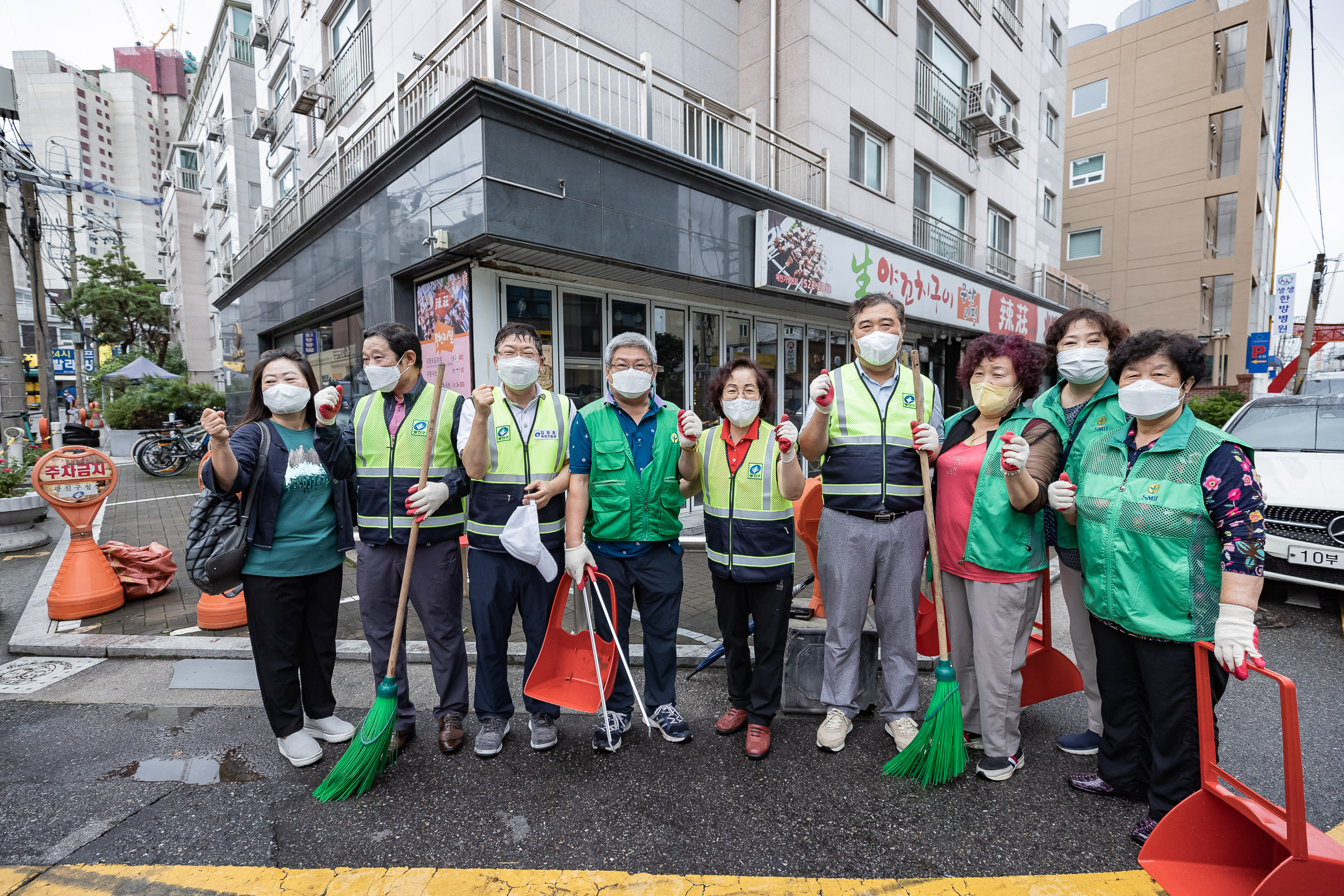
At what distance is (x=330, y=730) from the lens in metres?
3.22

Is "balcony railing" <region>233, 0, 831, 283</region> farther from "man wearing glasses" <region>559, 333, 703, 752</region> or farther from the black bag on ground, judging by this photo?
the black bag on ground

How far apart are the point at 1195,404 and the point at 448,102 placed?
1674 cm

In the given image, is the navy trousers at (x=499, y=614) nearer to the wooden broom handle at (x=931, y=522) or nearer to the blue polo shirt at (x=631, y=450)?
the blue polo shirt at (x=631, y=450)

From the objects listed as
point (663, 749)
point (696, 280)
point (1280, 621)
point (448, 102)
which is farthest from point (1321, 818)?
point (448, 102)

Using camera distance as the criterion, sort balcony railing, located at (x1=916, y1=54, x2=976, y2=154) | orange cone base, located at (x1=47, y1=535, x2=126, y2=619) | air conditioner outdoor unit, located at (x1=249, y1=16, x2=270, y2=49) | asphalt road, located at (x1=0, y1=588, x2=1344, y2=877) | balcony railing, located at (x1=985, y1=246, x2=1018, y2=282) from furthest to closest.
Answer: air conditioner outdoor unit, located at (x1=249, y1=16, x2=270, y2=49) < balcony railing, located at (x1=985, y1=246, x2=1018, y2=282) < balcony railing, located at (x1=916, y1=54, x2=976, y2=154) < orange cone base, located at (x1=47, y1=535, x2=126, y2=619) < asphalt road, located at (x1=0, y1=588, x2=1344, y2=877)

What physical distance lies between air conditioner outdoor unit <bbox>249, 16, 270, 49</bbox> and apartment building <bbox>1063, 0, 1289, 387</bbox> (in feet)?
93.0

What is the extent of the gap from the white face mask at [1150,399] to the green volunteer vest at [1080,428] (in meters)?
0.27

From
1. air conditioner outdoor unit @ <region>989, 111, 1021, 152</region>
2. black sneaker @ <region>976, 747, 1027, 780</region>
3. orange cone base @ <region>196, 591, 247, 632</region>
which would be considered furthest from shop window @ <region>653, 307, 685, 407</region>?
air conditioner outdoor unit @ <region>989, 111, 1021, 152</region>

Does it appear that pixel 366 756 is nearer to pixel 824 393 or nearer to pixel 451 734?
pixel 451 734

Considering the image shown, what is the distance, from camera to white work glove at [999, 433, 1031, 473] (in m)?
2.59

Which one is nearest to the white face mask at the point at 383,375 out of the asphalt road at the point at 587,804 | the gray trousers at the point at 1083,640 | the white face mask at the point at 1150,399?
the asphalt road at the point at 587,804

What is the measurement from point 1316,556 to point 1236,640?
379 centimetres

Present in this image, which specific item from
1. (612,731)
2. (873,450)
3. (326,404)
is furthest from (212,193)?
(873,450)

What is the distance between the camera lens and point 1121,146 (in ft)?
83.7
